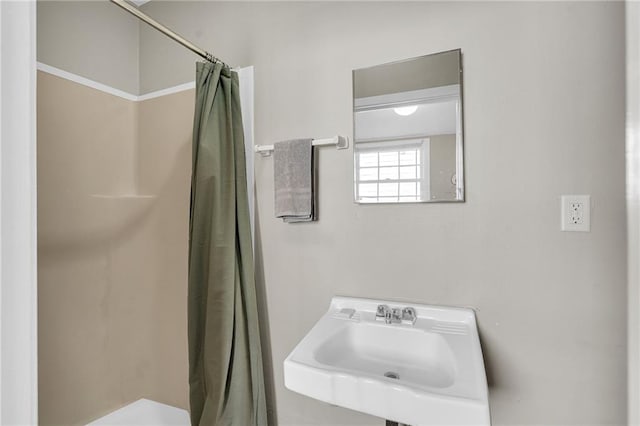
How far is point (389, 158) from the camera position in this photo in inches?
50.4

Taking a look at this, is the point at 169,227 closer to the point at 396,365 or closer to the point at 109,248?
the point at 109,248

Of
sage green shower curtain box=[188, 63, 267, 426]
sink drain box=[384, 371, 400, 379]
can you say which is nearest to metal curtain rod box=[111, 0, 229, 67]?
sage green shower curtain box=[188, 63, 267, 426]

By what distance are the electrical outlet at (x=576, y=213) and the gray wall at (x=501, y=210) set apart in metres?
0.02

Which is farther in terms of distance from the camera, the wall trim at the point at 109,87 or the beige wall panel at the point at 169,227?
the beige wall panel at the point at 169,227

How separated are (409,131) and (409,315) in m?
0.70

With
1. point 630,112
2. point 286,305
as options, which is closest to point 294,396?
point 286,305

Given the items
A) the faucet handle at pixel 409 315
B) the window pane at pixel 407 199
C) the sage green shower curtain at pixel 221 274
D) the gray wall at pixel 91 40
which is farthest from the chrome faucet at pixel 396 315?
the gray wall at pixel 91 40

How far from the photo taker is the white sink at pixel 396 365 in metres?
0.80

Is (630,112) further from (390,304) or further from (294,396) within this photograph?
(294,396)

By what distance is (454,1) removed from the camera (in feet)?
3.88
